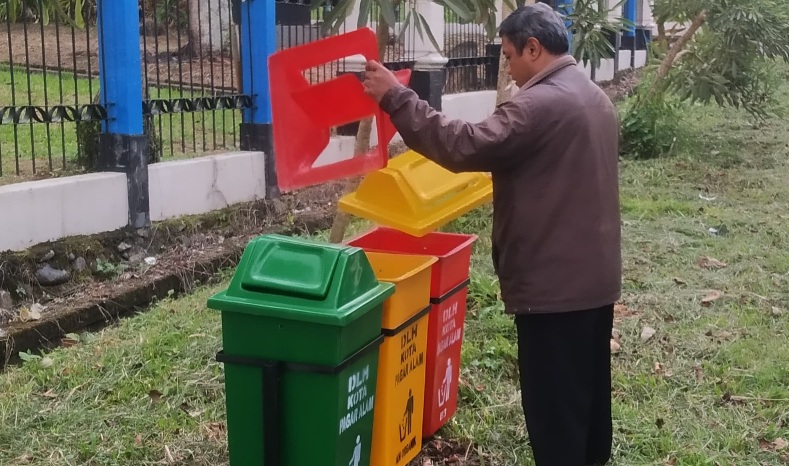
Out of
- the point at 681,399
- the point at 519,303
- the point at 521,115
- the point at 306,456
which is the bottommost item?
the point at 681,399

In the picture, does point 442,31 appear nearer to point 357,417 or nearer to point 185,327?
point 185,327

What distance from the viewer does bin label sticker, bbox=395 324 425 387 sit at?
3.07 meters

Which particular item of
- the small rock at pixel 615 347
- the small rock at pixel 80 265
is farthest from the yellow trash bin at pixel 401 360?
the small rock at pixel 80 265

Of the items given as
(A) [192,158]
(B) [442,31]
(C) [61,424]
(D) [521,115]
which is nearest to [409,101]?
(D) [521,115]

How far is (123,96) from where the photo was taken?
222 inches

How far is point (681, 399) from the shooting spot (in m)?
4.18

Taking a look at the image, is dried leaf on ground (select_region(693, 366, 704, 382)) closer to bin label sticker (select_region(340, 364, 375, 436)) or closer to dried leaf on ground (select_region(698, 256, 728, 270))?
dried leaf on ground (select_region(698, 256, 728, 270))

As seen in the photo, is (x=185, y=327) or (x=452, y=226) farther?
(x=452, y=226)

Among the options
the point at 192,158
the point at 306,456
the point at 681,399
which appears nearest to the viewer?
the point at 306,456

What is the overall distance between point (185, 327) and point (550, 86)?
264 cm

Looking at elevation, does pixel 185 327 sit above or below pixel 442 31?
below

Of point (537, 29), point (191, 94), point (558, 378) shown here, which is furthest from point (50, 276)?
point (537, 29)

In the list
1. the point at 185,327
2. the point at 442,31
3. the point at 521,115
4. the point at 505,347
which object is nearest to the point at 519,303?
the point at 521,115

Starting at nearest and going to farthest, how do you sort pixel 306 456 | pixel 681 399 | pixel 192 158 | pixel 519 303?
pixel 306 456, pixel 519 303, pixel 681 399, pixel 192 158
